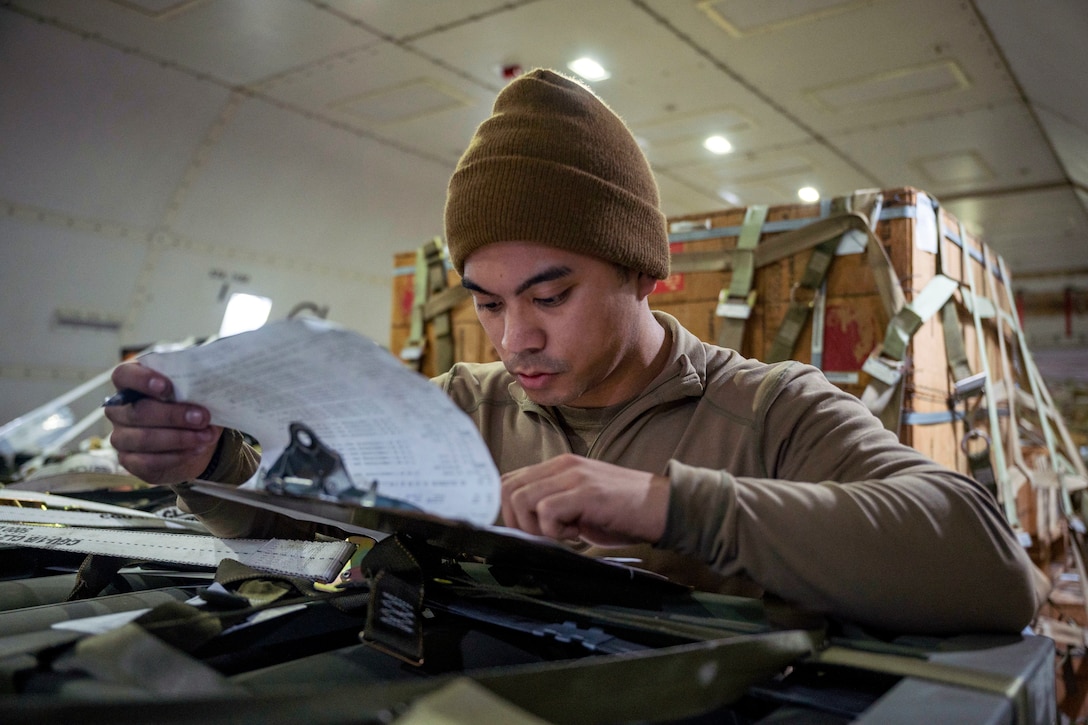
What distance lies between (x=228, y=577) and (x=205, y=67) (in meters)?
4.16

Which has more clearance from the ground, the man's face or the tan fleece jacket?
the man's face

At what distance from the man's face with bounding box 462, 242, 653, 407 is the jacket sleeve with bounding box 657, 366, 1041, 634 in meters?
0.50

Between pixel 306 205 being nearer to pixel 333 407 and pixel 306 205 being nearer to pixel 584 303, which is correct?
pixel 584 303

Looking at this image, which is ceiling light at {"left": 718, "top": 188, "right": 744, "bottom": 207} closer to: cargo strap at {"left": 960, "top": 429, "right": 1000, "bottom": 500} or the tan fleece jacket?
cargo strap at {"left": 960, "top": 429, "right": 1000, "bottom": 500}

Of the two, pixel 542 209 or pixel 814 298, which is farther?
pixel 814 298

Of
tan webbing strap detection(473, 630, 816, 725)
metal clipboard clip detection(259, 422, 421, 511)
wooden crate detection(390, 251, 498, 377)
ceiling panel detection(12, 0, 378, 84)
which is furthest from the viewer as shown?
ceiling panel detection(12, 0, 378, 84)

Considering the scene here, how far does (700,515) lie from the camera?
0.78m

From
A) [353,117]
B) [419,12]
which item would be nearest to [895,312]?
[419,12]

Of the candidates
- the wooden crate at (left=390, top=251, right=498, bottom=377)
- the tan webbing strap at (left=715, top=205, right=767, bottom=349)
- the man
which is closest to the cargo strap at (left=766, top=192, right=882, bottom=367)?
the tan webbing strap at (left=715, top=205, right=767, bottom=349)

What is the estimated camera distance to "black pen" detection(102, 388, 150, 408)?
90cm

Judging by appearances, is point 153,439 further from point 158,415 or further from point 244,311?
point 244,311

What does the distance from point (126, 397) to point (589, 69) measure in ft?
12.8

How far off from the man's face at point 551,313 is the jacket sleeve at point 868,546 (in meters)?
0.50

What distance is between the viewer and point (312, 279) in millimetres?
5766
